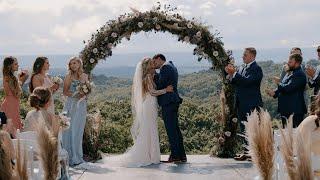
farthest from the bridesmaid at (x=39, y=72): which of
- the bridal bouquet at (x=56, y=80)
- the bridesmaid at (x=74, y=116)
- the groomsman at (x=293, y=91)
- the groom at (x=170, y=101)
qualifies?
Answer: the groomsman at (x=293, y=91)

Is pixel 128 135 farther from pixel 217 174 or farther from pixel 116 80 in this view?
pixel 116 80

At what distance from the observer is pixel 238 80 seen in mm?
9359

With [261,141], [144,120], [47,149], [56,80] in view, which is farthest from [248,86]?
[47,149]

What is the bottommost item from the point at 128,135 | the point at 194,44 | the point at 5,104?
the point at 128,135

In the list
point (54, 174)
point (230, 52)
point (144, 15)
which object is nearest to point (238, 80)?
point (230, 52)

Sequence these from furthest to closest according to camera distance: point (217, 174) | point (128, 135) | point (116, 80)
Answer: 1. point (116, 80)
2. point (128, 135)
3. point (217, 174)

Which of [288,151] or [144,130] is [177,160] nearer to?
[144,130]

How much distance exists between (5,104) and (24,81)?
87cm

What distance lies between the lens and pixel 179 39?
10500 mm

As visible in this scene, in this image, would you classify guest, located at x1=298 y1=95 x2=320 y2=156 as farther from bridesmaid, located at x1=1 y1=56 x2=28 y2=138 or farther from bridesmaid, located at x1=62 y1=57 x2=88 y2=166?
bridesmaid, located at x1=62 y1=57 x2=88 y2=166

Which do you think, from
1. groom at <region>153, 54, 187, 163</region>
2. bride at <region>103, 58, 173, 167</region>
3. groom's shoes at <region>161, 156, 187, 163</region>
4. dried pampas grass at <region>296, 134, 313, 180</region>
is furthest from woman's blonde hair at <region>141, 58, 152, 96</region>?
dried pampas grass at <region>296, 134, 313, 180</region>

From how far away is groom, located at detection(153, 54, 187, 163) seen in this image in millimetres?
9617

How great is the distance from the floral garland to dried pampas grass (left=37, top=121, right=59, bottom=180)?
7.71 meters

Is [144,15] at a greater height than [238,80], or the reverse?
[144,15]
